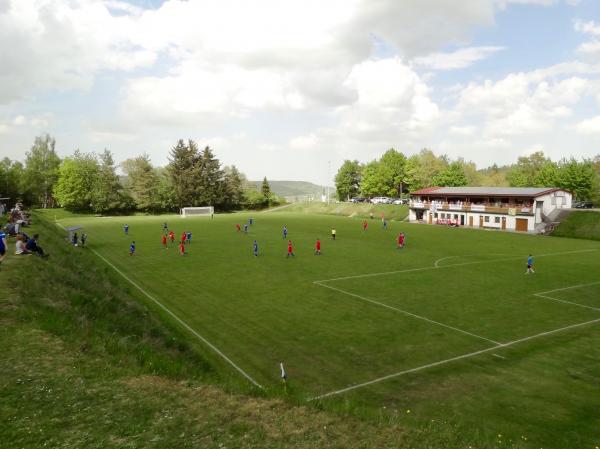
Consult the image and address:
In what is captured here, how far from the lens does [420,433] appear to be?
963cm

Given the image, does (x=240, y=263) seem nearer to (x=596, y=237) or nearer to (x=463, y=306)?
(x=463, y=306)

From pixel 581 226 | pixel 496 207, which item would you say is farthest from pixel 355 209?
pixel 581 226

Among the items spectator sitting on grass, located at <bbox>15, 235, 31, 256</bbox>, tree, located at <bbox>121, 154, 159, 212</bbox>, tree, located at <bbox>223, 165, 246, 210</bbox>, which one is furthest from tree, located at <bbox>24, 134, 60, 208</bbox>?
spectator sitting on grass, located at <bbox>15, 235, 31, 256</bbox>

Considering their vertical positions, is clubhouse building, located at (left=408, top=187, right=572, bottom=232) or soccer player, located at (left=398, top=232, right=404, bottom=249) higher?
clubhouse building, located at (left=408, top=187, right=572, bottom=232)

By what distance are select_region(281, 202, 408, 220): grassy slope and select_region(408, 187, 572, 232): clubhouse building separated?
7373 millimetres

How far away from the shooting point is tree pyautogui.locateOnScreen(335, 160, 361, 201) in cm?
14088

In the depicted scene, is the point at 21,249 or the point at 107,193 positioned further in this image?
the point at 107,193

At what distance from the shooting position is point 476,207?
240 ft

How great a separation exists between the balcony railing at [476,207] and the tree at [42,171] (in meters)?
100

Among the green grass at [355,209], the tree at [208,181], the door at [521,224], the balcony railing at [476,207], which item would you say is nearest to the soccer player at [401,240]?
the door at [521,224]

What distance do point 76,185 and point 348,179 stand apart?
3162 inches

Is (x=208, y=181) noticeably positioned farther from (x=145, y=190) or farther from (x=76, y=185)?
(x=76, y=185)

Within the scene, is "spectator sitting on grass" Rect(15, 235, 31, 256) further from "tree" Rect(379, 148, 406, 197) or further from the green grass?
"tree" Rect(379, 148, 406, 197)

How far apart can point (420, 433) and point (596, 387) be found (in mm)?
9008
